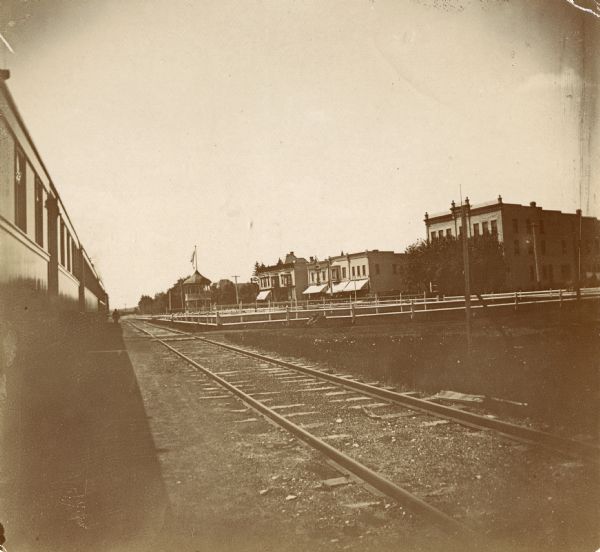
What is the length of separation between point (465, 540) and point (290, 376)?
8307 millimetres

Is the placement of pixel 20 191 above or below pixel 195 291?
below

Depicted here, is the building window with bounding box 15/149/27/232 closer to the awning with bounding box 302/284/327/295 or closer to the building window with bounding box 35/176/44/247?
the building window with bounding box 35/176/44/247

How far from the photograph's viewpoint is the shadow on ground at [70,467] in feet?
12.1

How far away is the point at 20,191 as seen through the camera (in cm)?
606

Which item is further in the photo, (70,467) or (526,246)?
(526,246)

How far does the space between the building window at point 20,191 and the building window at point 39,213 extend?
92cm

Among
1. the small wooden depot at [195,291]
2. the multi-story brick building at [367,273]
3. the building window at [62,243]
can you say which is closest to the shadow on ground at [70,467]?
the building window at [62,243]

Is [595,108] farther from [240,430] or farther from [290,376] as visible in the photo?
[290,376]

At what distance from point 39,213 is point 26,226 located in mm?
1341

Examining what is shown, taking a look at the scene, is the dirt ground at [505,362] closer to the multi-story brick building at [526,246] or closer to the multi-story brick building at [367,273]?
the multi-story brick building at [526,246]

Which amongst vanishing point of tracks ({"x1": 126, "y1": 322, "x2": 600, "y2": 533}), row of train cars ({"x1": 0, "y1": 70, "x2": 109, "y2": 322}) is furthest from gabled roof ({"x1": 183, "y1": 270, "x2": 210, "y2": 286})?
row of train cars ({"x1": 0, "y1": 70, "x2": 109, "y2": 322})

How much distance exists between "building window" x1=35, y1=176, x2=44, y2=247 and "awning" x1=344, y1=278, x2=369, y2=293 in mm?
51026

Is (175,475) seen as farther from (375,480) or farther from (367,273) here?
(367,273)

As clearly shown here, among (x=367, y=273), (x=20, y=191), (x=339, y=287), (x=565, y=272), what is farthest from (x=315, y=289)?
(x=20, y=191)
